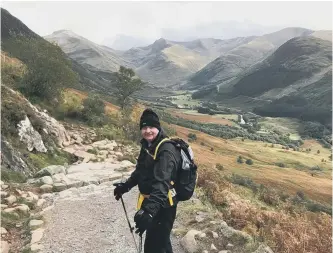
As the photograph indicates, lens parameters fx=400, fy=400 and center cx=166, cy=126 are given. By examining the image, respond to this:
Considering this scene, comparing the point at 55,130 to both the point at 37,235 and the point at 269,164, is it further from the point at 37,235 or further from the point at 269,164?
the point at 269,164

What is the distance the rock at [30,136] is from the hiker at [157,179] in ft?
54.2

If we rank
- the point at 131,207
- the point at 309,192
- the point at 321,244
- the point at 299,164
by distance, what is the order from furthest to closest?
the point at 299,164
the point at 309,192
the point at 131,207
the point at 321,244

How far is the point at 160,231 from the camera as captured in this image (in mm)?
6828

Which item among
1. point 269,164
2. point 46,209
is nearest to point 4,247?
point 46,209

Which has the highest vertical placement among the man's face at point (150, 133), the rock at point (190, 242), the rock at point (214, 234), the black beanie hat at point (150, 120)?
the black beanie hat at point (150, 120)

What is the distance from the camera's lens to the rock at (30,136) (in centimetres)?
2205

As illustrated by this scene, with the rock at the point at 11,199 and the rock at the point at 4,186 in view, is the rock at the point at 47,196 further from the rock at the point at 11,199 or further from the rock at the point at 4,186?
the rock at the point at 11,199

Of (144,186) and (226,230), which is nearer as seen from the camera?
(144,186)

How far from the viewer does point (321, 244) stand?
10.1 m

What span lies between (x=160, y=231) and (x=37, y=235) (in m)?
5.77

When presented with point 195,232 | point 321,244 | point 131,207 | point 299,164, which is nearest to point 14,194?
point 131,207

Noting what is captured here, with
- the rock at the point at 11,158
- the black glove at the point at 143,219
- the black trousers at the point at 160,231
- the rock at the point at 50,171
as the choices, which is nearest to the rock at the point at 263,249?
the black trousers at the point at 160,231

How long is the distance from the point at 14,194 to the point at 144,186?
953cm

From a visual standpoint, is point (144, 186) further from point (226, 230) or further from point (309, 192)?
point (309, 192)
